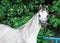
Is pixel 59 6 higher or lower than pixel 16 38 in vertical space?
higher

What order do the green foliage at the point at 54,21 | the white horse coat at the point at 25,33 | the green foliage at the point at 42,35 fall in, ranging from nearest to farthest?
the white horse coat at the point at 25,33, the green foliage at the point at 42,35, the green foliage at the point at 54,21

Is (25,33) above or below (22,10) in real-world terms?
below

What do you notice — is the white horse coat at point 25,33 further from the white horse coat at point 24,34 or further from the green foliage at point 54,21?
the green foliage at point 54,21

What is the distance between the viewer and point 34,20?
17.0 ft

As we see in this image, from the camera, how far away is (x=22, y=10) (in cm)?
657

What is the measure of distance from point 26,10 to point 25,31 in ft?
4.81

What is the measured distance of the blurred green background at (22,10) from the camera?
21.2 ft

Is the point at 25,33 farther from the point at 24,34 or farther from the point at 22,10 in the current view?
the point at 22,10

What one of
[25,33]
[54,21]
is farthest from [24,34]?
[54,21]

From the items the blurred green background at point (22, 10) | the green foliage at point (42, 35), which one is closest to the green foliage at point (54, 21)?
the blurred green background at point (22, 10)

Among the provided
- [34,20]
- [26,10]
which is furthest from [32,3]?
[34,20]

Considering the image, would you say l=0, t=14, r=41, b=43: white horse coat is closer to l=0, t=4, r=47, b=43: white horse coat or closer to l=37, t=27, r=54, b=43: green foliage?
l=0, t=4, r=47, b=43: white horse coat

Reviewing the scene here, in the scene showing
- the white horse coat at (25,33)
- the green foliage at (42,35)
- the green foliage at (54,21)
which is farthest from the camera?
the green foliage at (54,21)

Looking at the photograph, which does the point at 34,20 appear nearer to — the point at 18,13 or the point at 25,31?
the point at 25,31
